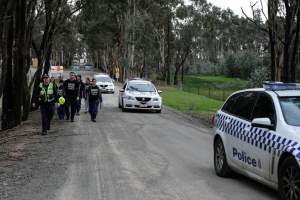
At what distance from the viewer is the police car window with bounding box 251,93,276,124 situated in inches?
352

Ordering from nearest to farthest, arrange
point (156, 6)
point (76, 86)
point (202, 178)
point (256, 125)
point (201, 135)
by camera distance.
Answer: point (256, 125) → point (202, 178) → point (201, 135) → point (76, 86) → point (156, 6)

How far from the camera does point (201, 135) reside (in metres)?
19.4

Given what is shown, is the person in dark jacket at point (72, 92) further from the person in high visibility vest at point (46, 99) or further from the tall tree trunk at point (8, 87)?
the person in high visibility vest at point (46, 99)

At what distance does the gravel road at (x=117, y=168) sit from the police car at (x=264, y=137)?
43cm

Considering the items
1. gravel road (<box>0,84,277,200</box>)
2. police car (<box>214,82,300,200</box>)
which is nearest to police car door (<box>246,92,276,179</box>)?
police car (<box>214,82,300,200</box>)

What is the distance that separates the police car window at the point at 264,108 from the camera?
8930 mm

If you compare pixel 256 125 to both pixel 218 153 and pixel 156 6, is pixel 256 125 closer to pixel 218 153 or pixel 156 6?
pixel 218 153

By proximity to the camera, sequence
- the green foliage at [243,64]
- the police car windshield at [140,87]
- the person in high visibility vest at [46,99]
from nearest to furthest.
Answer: the person in high visibility vest at [46,99], the police car windshield at [140,87], the green foliage at [243,64]

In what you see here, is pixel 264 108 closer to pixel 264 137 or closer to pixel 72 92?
pixel 264 137

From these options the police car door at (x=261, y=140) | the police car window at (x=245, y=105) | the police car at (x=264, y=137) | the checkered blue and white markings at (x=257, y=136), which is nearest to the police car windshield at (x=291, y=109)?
the police car at (x=264, y=137)

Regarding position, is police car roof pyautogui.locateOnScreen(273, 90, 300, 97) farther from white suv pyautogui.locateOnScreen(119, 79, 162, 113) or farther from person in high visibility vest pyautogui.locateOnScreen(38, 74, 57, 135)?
white suv pyautogui.locateOnScreen(119, 79, 162, 113)

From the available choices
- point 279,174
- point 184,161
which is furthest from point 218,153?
point 279,174

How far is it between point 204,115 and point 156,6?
4156 centimetres

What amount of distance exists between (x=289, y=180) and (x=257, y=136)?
4.17 ft
